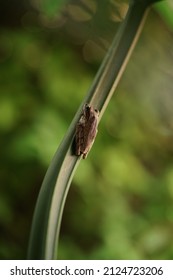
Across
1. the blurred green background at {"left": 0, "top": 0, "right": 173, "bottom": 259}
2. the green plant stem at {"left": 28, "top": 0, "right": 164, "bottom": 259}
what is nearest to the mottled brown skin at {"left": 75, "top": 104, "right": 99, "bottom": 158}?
the green plant stem at {"left": 28, "top": 0, "right": 164, "bottom": 259}

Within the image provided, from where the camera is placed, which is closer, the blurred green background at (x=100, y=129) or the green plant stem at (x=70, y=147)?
the green plant stem at (x=70, y=147)

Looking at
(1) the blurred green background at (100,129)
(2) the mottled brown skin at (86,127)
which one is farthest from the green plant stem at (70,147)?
(1) the blurred green background at (100,129)

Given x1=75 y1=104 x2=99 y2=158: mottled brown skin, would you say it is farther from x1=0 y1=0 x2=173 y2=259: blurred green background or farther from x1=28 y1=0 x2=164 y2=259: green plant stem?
x1=0 y1=0 x2=173 y2=259: blurred green background

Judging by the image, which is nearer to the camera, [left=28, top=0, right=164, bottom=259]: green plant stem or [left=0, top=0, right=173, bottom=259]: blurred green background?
[left=28, top=0, right=164, bottom=259]: green plant stem

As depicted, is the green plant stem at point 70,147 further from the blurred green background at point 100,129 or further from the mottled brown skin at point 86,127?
the blurred green background at point 100,129
